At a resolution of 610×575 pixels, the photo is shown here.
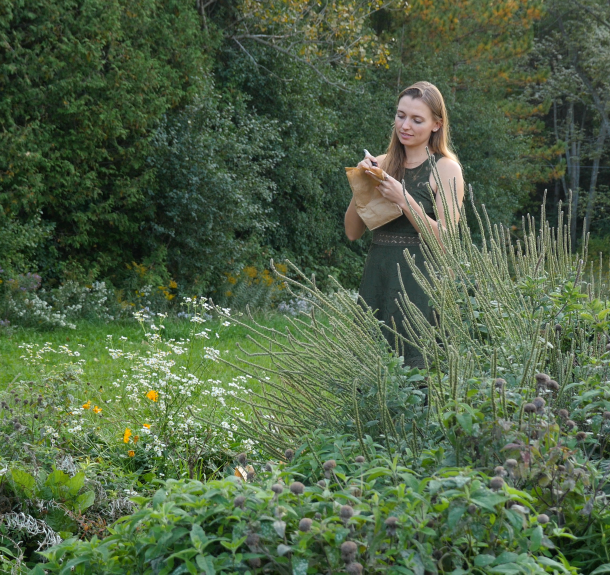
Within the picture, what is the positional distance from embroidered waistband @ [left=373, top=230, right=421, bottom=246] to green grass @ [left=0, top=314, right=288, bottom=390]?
5.97ft

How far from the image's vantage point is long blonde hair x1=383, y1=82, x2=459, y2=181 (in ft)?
10.9

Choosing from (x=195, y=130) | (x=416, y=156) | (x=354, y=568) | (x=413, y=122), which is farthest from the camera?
(x=195, y=130)

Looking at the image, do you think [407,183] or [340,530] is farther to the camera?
[407,183]

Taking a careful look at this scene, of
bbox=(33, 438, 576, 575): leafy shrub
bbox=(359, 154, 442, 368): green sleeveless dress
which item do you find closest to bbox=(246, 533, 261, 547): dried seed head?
bbox=(33, 438, 576, 575): leafy shrub

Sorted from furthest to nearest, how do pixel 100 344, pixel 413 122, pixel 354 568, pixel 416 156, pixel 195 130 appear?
pixel 195 130 → pixel 100 344 → pixel 416 156 → pixel 413 122 → pixel 354 568

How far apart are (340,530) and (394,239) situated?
219 cm

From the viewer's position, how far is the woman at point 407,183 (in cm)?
326

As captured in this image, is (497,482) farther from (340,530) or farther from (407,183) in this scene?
(407,183)

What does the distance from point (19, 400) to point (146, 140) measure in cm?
638

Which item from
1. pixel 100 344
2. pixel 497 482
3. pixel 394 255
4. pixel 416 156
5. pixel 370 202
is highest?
pixel 416 156

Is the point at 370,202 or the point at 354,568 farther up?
the point at 370,202

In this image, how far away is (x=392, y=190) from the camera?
3170 mm

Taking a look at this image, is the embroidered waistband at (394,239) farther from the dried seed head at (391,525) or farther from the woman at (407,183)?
the dried seed head at (391,525)

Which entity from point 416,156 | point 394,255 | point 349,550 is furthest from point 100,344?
point 349,550
